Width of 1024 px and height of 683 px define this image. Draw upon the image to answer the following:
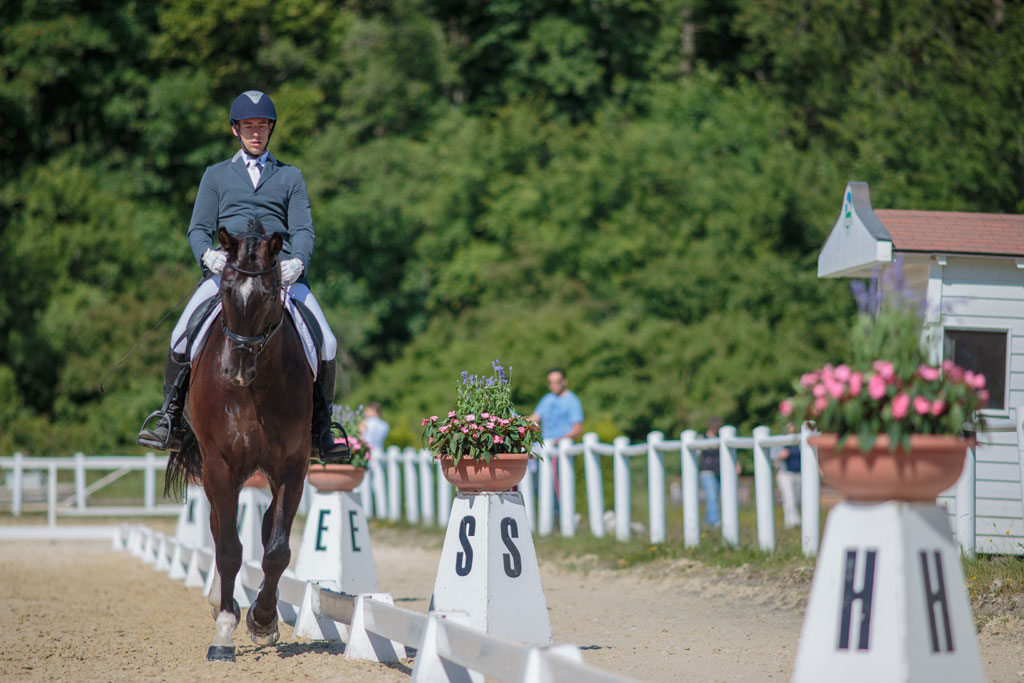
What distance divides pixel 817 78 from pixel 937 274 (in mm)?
27578

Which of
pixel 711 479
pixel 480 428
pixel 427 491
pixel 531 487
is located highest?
pixel 480 428

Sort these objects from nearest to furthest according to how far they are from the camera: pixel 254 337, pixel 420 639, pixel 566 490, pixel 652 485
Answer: pixel 420 639
pixel 254 337
pixel 652 485
pixel 566 490

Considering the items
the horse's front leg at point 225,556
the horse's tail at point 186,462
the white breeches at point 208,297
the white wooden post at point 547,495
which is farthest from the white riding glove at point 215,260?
the white wooden post at point 547,495

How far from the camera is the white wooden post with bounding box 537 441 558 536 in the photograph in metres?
16.0

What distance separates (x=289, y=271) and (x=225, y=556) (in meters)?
1.72

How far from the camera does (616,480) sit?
14.1m

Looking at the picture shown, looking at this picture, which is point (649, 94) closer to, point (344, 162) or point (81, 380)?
point (344, 162)

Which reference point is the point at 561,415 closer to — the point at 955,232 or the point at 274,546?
the point at 955,232

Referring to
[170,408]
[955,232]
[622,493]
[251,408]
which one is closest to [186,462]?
[170,408]

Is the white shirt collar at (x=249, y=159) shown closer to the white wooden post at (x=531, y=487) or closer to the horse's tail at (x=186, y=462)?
the horse's tail at (x=186, y=462)

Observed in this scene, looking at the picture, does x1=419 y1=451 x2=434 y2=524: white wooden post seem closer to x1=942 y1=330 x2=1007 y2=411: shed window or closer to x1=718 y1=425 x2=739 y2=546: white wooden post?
x1=718 y1=425 x2=739 y2=546: white wooden post

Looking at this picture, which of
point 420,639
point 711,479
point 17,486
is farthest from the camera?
point 17,486

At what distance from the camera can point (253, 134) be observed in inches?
298

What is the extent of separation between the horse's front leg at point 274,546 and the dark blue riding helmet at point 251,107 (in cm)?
229
